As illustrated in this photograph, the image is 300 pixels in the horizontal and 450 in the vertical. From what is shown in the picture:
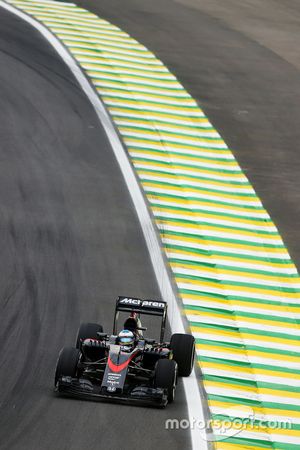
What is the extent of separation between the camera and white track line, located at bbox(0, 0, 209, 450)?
1462 cm

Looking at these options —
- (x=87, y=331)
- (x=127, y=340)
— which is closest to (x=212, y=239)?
(x=87, y=331)

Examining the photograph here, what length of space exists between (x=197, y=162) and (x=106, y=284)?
6.16m

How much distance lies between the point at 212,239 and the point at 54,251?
3.17 meters

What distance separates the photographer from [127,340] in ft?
48.0

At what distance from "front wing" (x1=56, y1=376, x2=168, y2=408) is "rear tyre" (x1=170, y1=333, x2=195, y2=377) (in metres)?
0.91

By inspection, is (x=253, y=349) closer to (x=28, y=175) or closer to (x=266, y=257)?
(x=266, y=257)

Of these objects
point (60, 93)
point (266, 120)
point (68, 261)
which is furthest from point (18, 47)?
point (68, 261)

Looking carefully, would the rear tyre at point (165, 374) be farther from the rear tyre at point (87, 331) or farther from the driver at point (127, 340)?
the rear tyre at point (87, 331)

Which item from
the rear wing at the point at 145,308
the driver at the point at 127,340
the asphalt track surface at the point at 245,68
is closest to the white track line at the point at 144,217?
the rear wing at the point at 145,308

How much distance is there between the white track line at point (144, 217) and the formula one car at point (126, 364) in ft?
1.33

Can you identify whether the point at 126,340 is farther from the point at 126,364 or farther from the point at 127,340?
the point at 126,364

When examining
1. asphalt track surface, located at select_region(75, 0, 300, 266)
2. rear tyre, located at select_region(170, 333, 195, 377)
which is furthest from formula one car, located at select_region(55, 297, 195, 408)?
asphalt track surface, located at select_region(75, 0, 300, 266)

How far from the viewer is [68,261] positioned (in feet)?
61.9

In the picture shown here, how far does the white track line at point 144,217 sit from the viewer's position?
1462 cm
